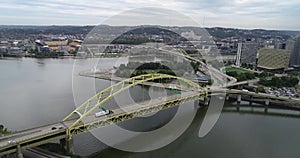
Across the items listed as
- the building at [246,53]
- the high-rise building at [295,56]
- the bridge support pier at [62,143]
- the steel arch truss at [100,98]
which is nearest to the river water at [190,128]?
the bridge support pier at [62,143]

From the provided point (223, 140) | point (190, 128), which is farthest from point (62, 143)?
point (223, 140)

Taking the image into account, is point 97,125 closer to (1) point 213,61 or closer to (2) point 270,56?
(1) point 213,61

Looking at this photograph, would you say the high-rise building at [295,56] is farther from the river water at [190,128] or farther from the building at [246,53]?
the river water at [190,128]

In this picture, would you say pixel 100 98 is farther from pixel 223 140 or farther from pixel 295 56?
pixel 295 56

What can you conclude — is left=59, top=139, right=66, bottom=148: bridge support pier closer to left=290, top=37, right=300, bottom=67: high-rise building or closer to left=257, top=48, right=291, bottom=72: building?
left=257, top=48, right=291, bottom=72: building

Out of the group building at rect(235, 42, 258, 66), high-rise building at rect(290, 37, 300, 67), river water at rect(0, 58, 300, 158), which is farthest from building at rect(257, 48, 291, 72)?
river water at rect(0, 58, 300, 158)
